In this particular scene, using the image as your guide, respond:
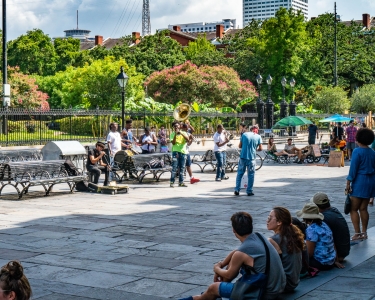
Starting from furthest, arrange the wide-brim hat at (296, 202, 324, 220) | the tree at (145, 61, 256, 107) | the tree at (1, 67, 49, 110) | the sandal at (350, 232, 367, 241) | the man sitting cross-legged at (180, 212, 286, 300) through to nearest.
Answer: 1. the tree at (145, 61, 256, 107)
2. the tree at (1, 67, 49, 110)
3. the sandal at (350, 232, 367, 241)
4. the wide-brim hat at (296, 202, 324, 220)
5. the man sitting cross-legged at (180, 212, 286, 300)

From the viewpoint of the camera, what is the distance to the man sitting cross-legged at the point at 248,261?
6043mm

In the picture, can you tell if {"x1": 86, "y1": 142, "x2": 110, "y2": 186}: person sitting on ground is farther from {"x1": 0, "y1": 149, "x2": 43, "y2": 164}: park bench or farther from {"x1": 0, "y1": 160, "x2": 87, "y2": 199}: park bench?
{"x1": 0, "y1": 149, "x2": 43, "y2": 164}: park bench

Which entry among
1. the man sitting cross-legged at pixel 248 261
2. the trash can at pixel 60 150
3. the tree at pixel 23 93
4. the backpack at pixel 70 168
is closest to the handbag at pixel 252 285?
the man sitting cross-legged at pixel 248 261

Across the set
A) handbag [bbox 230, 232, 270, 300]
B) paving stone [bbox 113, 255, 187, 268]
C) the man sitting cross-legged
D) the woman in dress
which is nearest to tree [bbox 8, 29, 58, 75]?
the woman in dress

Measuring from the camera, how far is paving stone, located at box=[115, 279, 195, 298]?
7.31 meters

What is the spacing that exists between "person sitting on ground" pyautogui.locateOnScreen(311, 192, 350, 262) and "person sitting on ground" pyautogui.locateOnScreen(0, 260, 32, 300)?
4.82m

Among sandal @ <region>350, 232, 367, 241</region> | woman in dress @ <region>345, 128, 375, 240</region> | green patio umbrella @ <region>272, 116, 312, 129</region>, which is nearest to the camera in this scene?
woman in dress @ <region>345, 128, 375, 240</region>

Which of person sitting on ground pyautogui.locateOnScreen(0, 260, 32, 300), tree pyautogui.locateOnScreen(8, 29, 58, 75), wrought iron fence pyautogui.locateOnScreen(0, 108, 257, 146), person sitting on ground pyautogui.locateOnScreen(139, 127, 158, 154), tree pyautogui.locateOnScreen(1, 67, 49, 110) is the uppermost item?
tree pyautogui.locateOnScreen(8, 29, 58, 75)

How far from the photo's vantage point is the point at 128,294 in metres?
7.26

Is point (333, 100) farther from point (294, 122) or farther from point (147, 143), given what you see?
point (147, 143)

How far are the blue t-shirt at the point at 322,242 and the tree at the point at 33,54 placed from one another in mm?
66700

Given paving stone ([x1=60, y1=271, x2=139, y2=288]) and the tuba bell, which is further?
the tuba bell

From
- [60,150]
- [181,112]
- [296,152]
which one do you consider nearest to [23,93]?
[296,152]

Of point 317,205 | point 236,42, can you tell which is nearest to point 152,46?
point 236,42
